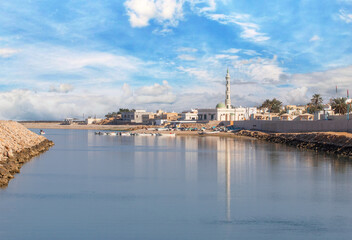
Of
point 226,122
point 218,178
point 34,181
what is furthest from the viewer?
point 226,122

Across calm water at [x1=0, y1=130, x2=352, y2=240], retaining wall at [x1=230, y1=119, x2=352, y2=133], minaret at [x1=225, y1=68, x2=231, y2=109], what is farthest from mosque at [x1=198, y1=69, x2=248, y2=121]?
calm water at [x1=0, y1=130, x2=352, y2=240]

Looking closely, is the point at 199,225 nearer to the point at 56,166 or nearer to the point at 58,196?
the point at 58,196

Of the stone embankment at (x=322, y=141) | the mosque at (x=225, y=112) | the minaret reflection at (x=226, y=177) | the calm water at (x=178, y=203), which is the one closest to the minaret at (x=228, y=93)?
the mosque at (x=225, y=112)

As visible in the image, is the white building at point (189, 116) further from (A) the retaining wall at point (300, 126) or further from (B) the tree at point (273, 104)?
(A) the retaining wall at point (300, 126)

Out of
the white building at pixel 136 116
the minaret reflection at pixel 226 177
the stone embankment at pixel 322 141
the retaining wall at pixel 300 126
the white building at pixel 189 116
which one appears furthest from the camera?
the white building at pixel 136 116

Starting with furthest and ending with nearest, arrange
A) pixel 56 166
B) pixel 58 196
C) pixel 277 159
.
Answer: pixel 277 159 < pixel 56 166 < pixel 58 196

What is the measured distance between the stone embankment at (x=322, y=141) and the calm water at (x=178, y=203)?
1143cm

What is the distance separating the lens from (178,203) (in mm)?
19609

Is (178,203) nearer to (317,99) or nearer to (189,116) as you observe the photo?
(317,99)

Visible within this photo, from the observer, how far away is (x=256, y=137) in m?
83.6

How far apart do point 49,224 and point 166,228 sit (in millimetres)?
4363

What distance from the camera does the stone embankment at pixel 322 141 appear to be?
1715 inches

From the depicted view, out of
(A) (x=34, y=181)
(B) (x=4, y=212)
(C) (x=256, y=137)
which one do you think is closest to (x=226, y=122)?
(C) (x=256, y=137)

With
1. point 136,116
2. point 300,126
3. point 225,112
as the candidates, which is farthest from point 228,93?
point 300,126
